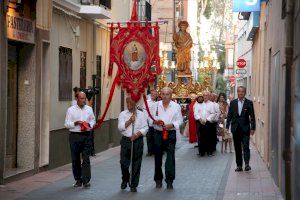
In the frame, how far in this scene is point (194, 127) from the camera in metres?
25.4

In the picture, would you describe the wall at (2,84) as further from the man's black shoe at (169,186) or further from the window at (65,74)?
the window at (65,74)

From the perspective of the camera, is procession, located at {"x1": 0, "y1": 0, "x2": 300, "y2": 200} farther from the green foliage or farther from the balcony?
the green foliage

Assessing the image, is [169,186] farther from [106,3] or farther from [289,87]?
[106,3]

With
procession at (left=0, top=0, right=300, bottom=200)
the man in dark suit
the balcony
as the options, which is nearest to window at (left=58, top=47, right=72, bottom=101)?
procession at (left=0, top=0, right=300, bottom=200)

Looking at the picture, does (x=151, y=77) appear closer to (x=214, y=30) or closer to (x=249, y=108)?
(x=249, y=108)

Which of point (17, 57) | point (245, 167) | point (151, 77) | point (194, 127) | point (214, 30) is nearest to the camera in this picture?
point (151, 77)

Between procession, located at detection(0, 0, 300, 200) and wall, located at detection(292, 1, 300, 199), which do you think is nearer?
wall, located at detection(292, 1, 300, 199)

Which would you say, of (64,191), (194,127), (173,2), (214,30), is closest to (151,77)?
(64,191)

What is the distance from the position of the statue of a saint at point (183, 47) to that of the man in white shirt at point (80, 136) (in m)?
20.5

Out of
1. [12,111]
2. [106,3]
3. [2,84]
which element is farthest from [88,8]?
[2,84]

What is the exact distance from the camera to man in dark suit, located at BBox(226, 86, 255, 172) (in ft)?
56.4

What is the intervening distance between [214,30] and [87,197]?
254 feet

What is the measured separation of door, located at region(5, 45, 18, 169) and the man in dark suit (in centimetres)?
487

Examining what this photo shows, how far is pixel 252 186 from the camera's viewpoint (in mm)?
14609
